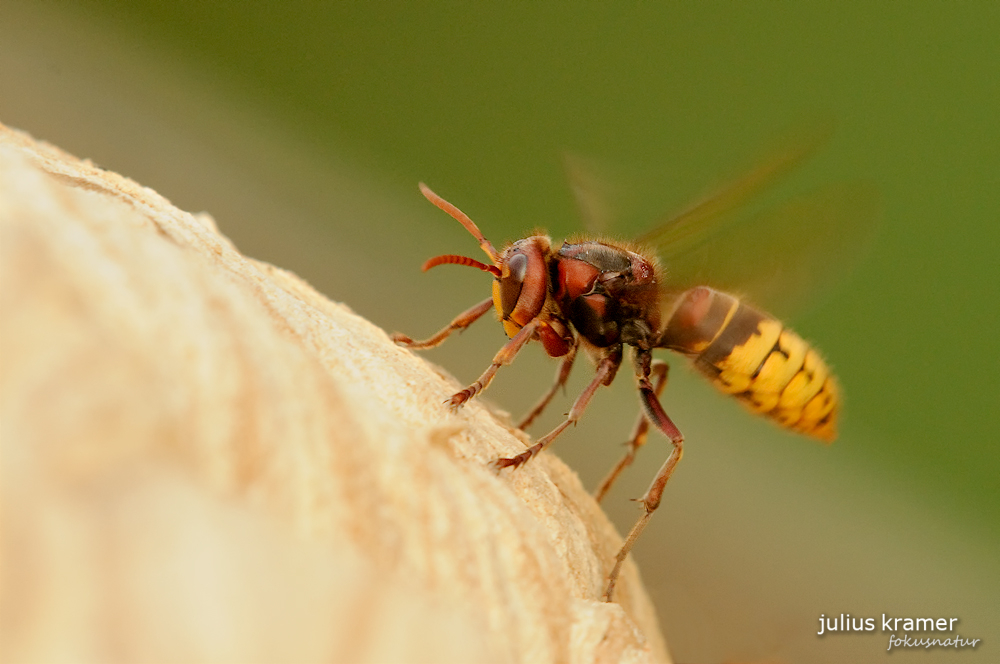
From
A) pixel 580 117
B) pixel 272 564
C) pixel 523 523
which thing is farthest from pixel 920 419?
pixel 272 564

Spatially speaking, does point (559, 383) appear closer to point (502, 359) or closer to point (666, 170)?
point (502, 359)

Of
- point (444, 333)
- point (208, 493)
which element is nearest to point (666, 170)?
point (444, 333)

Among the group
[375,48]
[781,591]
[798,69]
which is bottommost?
[781,591]

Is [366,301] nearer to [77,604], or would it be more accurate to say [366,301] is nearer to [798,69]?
[798,69]

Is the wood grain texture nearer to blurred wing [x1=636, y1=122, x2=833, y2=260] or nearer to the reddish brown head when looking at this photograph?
the reddish brown head

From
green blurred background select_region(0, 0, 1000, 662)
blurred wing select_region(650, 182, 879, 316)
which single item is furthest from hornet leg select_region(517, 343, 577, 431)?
green blurred background select_region(0, 0, 1000, 662)
